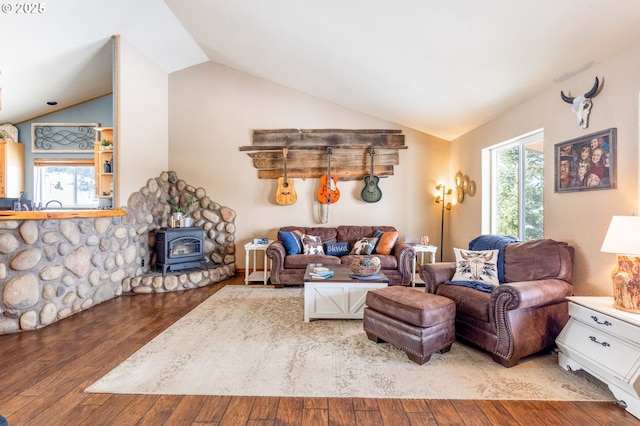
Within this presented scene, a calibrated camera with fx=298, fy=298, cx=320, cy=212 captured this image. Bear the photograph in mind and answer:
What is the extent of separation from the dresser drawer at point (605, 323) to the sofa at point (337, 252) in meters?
2.16

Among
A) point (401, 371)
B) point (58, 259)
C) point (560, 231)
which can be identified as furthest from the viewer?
point (58, 259)

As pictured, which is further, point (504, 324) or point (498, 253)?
point (498, 253)

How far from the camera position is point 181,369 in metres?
2.11

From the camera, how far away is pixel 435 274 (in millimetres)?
2898

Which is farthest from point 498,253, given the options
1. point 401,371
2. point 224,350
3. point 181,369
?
point 181,369

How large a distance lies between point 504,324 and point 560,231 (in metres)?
1.27

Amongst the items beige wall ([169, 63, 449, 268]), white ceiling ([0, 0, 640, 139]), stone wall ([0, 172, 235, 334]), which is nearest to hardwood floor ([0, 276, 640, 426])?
stone wall ([0, 172, 235, 334])

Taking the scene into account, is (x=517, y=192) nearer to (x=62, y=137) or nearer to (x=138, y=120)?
(x=138, y=120)

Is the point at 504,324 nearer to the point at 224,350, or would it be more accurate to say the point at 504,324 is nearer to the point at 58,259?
the point at 224,350

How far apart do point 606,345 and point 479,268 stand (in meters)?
1.06

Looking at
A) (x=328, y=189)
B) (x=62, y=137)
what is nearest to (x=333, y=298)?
(x=328, y=189)

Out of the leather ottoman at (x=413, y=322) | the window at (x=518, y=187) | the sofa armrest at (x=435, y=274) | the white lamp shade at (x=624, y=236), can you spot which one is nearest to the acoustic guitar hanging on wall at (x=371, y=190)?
the window at (x=518, y=187)

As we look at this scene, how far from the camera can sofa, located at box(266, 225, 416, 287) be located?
13.6 feet

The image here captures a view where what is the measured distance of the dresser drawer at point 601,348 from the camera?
171cm
